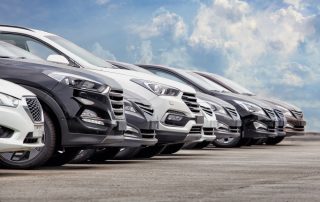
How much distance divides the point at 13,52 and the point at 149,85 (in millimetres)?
2671

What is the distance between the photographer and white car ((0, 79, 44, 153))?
11.2 metres

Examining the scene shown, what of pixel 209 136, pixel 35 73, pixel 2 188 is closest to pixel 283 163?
pixel 209 136

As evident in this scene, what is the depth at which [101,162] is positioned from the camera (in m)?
15.0

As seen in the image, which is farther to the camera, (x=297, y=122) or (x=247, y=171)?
(x=297, y=122)

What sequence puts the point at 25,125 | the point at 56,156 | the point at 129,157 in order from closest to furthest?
the point at 25,125, the point at 56,156, the point at 129,157

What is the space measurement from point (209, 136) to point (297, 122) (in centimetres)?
795

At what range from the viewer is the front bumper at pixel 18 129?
36.7 feet

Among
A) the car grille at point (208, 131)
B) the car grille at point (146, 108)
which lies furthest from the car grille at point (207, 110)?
the car grille at point (146, 108)

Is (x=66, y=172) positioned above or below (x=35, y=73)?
below

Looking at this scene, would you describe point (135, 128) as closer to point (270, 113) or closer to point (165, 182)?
point (165, 182)

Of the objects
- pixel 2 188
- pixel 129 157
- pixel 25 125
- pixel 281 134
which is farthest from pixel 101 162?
pixel 281 134

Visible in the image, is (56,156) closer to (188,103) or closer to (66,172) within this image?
(66,172)

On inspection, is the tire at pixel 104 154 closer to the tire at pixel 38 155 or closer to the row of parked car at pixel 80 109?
the row of parked car at pixel 80 109

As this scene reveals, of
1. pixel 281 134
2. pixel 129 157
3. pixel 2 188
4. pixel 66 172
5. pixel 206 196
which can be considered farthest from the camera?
pixel 281 134
